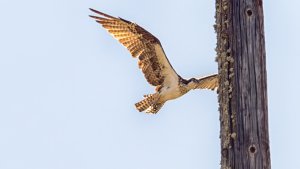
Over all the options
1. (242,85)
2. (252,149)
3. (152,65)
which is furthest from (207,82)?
(252,149)

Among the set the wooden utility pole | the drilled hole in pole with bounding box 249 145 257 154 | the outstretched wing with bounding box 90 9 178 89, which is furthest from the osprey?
the drilled hole in pole with bounding box 249 145 257 154

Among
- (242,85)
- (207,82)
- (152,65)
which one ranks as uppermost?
(152,65)

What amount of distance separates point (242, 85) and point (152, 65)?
18.4 ft

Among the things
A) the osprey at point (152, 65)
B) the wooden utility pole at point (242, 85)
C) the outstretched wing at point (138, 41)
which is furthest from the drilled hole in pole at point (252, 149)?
the outstretched wing at point (138, 41)

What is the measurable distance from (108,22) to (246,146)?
564 cm

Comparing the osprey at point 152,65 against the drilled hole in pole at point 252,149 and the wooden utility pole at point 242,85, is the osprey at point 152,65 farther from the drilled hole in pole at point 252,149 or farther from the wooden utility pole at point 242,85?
Result: the drilled hole in pole at point 252,149

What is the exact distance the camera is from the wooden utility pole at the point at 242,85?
6945 mm

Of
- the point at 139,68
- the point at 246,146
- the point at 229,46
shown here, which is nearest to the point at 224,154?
the point at 246,146

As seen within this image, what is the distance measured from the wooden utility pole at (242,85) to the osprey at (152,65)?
15.2ft

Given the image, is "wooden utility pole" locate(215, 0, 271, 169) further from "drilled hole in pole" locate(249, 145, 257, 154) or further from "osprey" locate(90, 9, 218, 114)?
"osprey" locate(90, 9, 218, 114)

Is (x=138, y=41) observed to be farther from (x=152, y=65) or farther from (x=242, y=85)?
(x=242, y=85)

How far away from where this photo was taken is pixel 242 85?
705cm

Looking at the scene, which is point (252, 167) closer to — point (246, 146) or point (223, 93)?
point (246, 146)

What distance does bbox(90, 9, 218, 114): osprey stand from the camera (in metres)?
12.3
